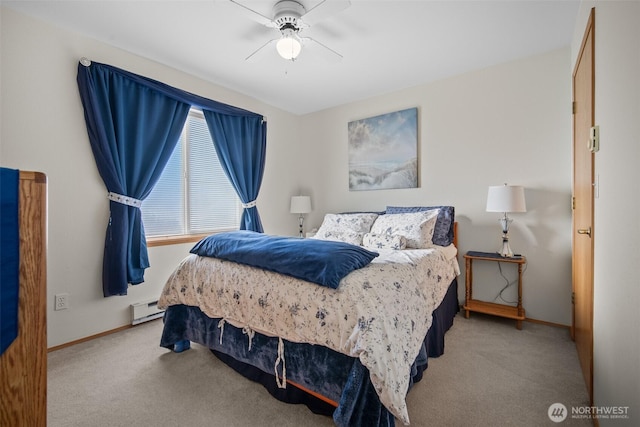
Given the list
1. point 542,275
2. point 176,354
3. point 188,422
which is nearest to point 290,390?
point 188,422

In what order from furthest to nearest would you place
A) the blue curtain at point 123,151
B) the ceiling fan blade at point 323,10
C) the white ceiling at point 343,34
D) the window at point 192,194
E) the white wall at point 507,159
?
the window at point 192,194 < the white wall at point 507,159 < the blue curtain at point 123,151 < the white ceiling at point 343,34 < the ceiling fan blade at point 323,10

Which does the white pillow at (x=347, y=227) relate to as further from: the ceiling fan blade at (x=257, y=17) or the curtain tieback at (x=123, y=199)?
the ceiling fan blade at (x=257, y=17)

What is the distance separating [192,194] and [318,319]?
2.43m

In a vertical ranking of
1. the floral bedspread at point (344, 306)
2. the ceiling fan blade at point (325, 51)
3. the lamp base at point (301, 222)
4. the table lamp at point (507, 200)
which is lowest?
the floral bedspread at point (344, 306)

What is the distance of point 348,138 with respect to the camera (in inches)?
153

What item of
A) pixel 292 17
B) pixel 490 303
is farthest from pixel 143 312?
pixel 490 303

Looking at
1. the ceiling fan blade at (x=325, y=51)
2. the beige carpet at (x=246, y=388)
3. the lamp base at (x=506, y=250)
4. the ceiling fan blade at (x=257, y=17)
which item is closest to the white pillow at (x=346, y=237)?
the beige carpet at (x=246, y=388)

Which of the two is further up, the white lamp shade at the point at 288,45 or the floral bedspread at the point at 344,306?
the white lamp shade at the point at 288,45

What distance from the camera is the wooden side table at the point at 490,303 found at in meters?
2.56

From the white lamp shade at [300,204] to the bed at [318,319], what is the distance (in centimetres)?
179

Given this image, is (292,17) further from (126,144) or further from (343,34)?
(126,144)

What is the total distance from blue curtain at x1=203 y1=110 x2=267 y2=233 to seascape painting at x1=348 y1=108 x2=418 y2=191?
4.02 feet

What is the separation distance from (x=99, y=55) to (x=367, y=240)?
2.87 meters

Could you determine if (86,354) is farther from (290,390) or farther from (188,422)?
(290,390)
